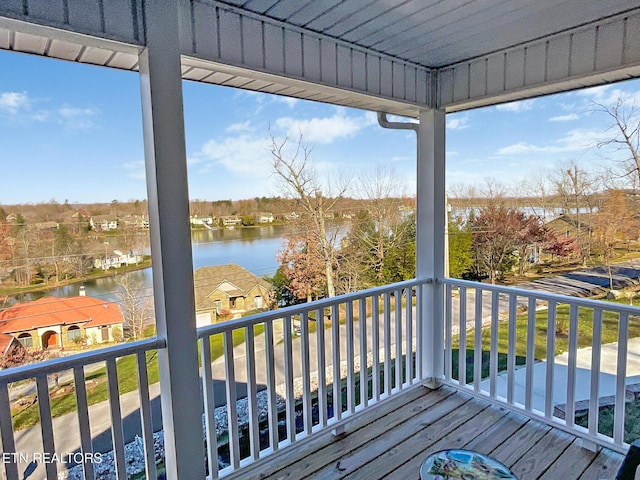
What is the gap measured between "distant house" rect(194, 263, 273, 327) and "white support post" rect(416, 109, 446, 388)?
1.35 metres

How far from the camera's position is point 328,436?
261 centimetres

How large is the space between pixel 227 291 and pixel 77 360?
105 centimetres

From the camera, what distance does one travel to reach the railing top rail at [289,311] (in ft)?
6.65

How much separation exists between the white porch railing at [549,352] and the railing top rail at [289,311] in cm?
57

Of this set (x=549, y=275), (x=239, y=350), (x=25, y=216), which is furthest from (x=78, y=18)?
(x=549, y=275)

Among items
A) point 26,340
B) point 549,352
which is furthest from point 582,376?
point 26,340

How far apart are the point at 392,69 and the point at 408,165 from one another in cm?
130

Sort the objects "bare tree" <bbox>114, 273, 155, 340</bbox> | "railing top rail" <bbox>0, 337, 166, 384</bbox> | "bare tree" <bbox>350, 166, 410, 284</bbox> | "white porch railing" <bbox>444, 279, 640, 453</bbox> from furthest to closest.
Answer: "bare tree" <bbox>350, 166, 410, 284</bbox>
"white porch railing" <bbox>444, 279, 640, 453</bbox>
"bare tree" <bbox>114, 273, 155, 340</bbox>
"railing top rail" <bbox>0, 337, 166, 384</bbox>

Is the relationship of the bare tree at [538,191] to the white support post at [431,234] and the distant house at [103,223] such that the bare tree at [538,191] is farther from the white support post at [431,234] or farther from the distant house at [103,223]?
the distant house at [103,223]

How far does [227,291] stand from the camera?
2.59 meters

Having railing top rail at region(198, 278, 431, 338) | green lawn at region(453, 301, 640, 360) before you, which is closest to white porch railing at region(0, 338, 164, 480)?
railing top rail at region(198, 278, 431, 338)

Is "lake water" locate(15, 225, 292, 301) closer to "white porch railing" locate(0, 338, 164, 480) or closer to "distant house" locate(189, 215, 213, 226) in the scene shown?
"distant house" locate(189, 215, 213, 226)

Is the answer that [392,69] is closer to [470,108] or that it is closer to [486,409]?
[470,108]

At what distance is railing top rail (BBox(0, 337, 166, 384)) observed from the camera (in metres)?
1.52
